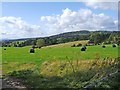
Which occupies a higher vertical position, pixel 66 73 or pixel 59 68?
pixel 59 68

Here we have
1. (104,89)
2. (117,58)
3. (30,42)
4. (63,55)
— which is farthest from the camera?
(30,42)

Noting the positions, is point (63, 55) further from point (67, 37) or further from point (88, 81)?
point (67, 37)

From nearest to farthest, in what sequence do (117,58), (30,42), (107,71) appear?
(107,71)
(117,58)
(30,42)

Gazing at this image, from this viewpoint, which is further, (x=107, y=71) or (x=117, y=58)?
(x=117, y=58)

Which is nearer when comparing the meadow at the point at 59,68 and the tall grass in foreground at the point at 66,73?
the tall grass in foreground at the point at 66,73

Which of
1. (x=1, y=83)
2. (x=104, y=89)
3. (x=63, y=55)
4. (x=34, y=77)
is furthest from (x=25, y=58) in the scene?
(x=104, y=89)

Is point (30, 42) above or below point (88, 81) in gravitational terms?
above

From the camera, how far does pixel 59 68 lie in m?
16.0

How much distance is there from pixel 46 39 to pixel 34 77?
9.78 metres

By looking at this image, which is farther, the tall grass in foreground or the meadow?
the meadow

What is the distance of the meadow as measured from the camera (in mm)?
14211

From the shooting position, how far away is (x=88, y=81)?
13828mm

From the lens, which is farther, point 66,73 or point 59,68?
point 59,68

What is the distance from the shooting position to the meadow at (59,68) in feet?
46.6
